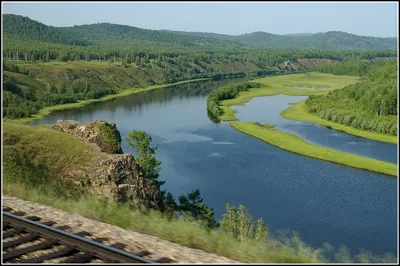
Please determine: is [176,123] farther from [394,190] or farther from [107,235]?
[107,235]

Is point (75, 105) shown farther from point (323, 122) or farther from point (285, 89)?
point (285, 89)

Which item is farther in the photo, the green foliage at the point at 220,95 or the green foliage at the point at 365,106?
the green foliage at the point at 220,95

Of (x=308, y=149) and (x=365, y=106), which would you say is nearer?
(x=308, y=149)

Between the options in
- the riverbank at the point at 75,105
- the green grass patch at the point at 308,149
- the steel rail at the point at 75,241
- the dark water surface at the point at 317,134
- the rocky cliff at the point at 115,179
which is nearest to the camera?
the steel rail at the point at 75,241

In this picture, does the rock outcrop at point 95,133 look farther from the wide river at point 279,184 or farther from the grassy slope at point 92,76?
the grassy slope at point 92,76

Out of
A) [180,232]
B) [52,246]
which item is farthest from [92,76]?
[52,246]

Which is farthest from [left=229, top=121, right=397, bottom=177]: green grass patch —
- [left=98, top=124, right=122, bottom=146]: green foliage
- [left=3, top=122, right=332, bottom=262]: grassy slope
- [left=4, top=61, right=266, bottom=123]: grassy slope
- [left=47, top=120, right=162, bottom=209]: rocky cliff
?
[left=4, top=61, right=266, bottom=123]: grassy slope

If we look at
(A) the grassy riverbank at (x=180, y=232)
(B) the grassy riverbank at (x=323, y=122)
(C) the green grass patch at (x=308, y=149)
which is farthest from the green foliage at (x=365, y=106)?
(A) the grassy riverbank at (x=180, y=232)

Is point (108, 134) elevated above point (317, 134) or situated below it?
above
